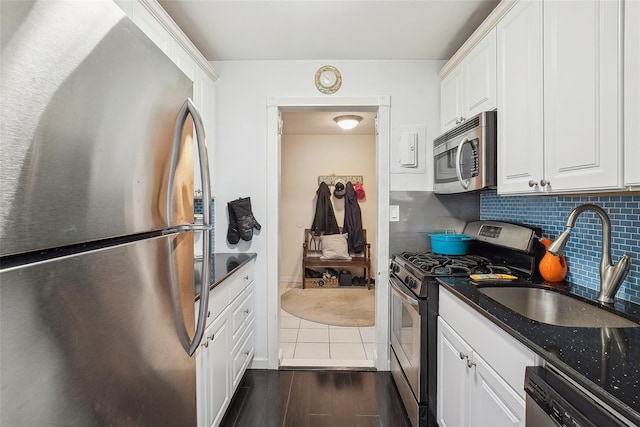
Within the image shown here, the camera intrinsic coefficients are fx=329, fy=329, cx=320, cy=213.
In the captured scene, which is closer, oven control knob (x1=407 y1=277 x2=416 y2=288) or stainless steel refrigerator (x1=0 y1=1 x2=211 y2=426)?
stainless steel refrigerator (x1=0 y1=1 x2=211 y2=426)

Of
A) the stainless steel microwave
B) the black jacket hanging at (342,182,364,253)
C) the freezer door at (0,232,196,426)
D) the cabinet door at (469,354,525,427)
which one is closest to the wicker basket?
the black jacket hanging at (342,182,364,253)

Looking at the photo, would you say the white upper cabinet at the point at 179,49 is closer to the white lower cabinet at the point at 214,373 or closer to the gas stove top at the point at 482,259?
the white lower cabinet at the point at 214,373

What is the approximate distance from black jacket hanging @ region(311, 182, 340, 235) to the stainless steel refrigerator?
14.1 feet

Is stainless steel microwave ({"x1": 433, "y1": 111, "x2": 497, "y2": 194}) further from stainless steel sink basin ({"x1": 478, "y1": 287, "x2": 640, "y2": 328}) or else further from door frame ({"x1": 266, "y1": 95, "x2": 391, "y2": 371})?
stainless steel sink basin ({"x1": 478, "y1": 287, "x2": 640, "y2": 328})

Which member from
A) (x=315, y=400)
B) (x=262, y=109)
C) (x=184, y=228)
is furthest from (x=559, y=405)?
(x=262, y=109)

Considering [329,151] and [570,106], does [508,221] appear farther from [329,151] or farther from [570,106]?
[329,151]

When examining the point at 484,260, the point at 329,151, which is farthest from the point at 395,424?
the point at 329,151

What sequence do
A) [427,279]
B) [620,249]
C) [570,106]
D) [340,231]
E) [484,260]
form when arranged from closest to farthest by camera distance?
[570,106]
[620,249]
[427,279]
[484,260]
[340,231]

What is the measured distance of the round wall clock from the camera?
100 inches

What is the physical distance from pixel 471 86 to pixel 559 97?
787 mm

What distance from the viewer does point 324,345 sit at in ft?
9.77

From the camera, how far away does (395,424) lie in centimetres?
194

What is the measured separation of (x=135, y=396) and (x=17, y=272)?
0.36 m

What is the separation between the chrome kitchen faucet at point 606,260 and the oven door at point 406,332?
2.57 feet
